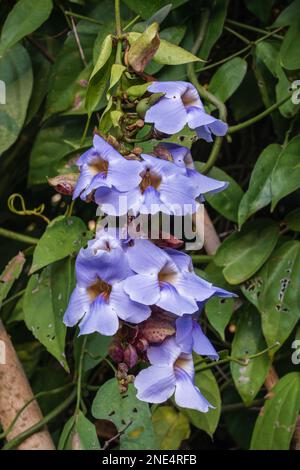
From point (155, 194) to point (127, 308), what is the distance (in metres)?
0.10

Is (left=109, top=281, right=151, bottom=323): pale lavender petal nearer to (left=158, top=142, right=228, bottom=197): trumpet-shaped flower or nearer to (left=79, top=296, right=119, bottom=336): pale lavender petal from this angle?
(left=79, top=296, right=119, bottom=336): pale lavender petal

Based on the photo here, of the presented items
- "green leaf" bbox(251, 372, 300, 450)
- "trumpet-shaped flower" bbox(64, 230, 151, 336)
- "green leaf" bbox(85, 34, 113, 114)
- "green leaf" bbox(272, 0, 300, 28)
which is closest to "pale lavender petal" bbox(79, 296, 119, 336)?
"trumpet-shaped flower" bbox(64, 230, 151, 336)

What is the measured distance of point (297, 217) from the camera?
1.11 m

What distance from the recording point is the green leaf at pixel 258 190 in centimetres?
106

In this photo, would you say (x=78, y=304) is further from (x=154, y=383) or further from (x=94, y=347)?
(x=94, y=347)

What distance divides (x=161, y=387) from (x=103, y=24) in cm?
63

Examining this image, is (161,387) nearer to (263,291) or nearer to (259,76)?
(263,291)

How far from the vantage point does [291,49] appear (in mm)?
1064

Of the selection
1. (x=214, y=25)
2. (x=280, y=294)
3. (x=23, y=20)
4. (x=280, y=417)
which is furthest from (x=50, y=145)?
(x=280, y=417)

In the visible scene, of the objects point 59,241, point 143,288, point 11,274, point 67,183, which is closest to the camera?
point 143,288

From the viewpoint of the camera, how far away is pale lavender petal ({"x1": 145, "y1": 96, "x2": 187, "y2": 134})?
71 cm

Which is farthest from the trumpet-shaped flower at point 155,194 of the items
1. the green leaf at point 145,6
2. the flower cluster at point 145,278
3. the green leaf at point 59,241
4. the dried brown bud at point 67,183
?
the green leaf at point 145,6
